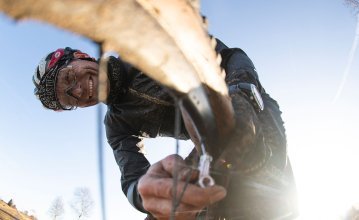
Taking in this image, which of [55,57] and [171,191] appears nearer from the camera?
[171,191]

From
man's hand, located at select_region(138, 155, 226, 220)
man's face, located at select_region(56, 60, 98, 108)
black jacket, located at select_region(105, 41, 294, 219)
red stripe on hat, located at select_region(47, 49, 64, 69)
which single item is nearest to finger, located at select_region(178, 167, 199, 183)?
man's hand, located at select_region(138, 155, 226, 220)

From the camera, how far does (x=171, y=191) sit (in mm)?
1110

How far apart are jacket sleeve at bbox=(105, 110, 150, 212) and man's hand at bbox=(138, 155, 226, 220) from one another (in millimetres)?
1424

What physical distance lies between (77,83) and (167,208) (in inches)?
98.4

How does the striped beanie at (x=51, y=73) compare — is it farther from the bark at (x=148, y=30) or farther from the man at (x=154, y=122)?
the bark at (x=148, y=30)

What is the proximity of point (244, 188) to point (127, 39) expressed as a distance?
0.83 metres

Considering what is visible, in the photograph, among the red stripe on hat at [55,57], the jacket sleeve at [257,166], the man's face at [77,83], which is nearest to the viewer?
the jacket sleeve at [257,166]

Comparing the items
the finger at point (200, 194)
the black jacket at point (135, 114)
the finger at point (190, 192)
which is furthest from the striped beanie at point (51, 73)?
the finger at point (200, 194)

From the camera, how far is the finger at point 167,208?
114 cm

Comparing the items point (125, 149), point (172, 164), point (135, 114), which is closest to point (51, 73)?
point (135, 114)

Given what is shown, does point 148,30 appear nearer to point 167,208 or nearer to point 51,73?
point 167,208

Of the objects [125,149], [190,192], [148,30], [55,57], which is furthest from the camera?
[55,57]

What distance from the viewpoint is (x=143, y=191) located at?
47.8 inches

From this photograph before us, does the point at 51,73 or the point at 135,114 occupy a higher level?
the point at 51,73
